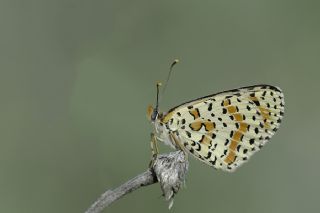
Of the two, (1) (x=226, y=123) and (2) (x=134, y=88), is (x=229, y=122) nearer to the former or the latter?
(1) (x=226, y=123)

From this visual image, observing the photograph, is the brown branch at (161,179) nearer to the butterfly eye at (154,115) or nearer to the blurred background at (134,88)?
the butterfly eye at (154,115)

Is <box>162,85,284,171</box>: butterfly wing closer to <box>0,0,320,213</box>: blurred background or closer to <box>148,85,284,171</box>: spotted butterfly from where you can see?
<box>148,85,284,171</box>: spotted butterfly

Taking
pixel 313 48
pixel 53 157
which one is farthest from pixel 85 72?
pixel 313 48

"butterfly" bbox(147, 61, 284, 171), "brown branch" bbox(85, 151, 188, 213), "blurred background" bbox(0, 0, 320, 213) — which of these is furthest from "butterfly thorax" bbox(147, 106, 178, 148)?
"blurred background" bbox(0, 0, 320, 213)

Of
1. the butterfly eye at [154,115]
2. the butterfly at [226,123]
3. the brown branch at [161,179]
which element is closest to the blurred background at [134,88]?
the butterfly eye at [154,115]

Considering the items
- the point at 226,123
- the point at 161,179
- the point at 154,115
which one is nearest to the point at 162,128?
the point at 154,115

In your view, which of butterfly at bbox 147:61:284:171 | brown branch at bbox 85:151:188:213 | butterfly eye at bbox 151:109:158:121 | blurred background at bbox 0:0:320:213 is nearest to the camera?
brown branch at bbox 85:151:188:213
